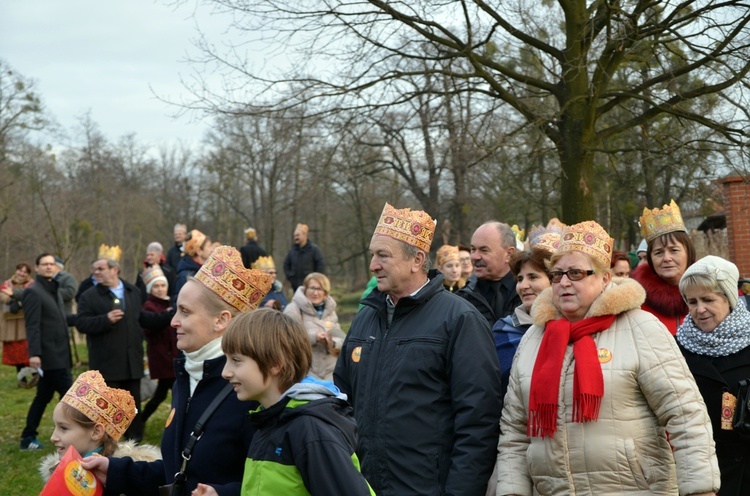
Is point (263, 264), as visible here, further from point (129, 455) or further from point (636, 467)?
point (636, 467)

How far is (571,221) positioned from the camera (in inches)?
470

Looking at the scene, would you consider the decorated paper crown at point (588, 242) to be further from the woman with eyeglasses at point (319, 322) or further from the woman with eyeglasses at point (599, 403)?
the woman with eyeglasses at point (319, 322)

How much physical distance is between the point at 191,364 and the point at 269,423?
69 centimetres

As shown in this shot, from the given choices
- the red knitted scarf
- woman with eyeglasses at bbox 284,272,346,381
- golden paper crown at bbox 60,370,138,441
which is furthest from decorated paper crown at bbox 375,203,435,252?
woman with eyeglasses at bbox 284,272,346,381

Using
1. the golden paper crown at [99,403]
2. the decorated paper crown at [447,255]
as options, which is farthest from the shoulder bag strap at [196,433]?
the decorated paper crown at [447,255]

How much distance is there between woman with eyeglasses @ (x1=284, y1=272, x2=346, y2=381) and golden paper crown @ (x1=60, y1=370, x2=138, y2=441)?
500 centimetres

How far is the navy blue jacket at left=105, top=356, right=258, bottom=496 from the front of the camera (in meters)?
3.26

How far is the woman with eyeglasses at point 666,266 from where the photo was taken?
5.31m

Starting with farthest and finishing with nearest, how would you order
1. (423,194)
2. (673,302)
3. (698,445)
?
(423,194), (673,302), (698,445)

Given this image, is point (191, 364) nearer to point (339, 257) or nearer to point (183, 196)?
point (339, 257)

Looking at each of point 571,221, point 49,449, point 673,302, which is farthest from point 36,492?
point 571,221

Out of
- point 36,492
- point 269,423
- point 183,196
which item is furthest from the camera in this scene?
point 183,196

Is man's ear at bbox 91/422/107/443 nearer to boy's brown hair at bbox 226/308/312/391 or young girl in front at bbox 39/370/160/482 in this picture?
young girl in front at bbox 39/370/160/482

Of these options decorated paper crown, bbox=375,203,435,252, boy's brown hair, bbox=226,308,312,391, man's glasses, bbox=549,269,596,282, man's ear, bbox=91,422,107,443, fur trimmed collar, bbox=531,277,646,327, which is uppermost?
decorated paper crown, bbox=375,203,435,252
